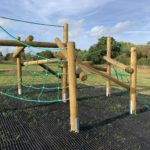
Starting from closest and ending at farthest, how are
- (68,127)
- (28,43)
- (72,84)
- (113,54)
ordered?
(72,84) < (68,127) < (28,43) < (113,54)

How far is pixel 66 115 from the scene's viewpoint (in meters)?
4.43

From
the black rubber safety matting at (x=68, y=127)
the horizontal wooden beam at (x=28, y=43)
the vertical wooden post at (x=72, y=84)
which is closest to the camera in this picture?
the black rubber safety matting at (x=68, y=127)

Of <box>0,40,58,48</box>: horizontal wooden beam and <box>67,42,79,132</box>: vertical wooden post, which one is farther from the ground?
<box>0,40,58,48</box>: horizontal wooden beam

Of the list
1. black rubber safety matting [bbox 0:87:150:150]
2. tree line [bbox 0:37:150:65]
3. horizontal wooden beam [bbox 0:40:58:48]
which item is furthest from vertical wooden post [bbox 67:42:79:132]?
tree line [bbox 0:37:150:65]

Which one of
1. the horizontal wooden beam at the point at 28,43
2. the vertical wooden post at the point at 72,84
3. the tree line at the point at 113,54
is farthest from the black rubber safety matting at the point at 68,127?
the tree line at the point at 113,54

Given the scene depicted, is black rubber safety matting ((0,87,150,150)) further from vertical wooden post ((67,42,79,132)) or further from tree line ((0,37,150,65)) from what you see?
tree line ((0,37,150,65))

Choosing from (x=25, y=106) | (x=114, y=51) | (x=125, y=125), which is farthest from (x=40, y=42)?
(x=114, y=51)

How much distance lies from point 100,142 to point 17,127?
4.32 feet

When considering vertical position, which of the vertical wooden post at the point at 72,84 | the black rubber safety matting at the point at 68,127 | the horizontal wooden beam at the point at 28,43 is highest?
the horizontal wooden beam at the point at 28,43

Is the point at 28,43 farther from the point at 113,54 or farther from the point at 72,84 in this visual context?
the point at 113,54

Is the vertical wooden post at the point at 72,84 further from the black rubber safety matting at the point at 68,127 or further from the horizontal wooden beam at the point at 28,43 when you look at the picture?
the horizontal wooden beam at the point at 28,43

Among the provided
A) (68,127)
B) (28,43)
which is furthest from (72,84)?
(28,43)

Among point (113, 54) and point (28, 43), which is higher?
point (28, 43)

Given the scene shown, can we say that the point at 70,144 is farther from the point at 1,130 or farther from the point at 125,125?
the point at 125,125
